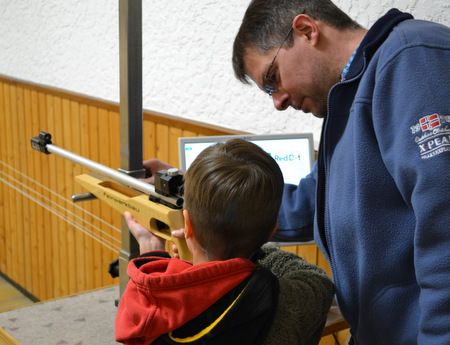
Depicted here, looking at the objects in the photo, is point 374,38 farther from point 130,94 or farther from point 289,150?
point 289,150

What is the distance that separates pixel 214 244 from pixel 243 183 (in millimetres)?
110

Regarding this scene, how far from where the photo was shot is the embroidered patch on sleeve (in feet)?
2.45

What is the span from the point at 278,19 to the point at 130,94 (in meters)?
0.36

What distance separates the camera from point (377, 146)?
0.84 meters

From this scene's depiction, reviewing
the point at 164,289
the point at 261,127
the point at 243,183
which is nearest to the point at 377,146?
the point at 243,183

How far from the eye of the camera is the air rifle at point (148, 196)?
41.3 inches

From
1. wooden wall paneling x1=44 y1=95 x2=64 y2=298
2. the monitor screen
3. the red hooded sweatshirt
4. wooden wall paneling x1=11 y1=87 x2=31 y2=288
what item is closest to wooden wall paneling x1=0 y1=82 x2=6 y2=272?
wooden wall paneling x1=11 y1=87 x2=31 y2=288

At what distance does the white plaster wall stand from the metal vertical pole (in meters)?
0.99

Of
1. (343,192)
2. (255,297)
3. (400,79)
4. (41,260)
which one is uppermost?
(400,79)

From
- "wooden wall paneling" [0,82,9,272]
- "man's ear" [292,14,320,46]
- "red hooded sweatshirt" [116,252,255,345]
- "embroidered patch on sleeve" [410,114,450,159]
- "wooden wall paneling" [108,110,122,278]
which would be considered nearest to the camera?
"embroidered patch on sleeve" [410,114,450,159]

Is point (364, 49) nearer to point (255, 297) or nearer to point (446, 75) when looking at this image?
point (446, 75)

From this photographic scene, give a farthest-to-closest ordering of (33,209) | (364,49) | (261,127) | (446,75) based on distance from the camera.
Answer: (33,209) < (261,127) < (364,49) < (446,75)

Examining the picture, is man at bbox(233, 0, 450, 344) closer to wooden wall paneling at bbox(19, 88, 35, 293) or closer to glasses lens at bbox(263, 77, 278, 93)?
glasses lens at bbox(263, 77, 278, 93)

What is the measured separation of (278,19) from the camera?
1.03 m
